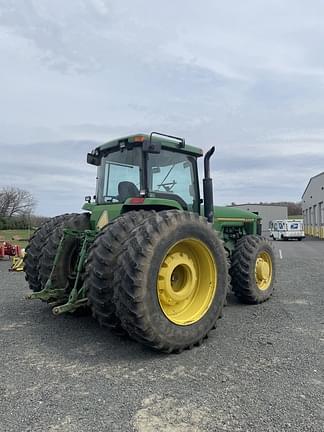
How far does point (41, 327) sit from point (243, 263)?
3.31m

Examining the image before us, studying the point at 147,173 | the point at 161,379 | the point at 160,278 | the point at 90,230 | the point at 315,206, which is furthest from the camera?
the point at 315,206

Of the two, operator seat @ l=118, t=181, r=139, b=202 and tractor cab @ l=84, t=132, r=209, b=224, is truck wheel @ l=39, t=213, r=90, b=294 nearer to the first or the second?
tractor cab @ l=84, t=132, r=209, b=224

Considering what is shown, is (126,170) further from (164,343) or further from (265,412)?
(265,412)

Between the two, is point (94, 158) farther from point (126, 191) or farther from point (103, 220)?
point (103, 220)

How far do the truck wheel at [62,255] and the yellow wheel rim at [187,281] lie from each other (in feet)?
4.92

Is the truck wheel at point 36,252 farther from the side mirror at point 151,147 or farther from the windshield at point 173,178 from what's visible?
the side mirror at point 151,147

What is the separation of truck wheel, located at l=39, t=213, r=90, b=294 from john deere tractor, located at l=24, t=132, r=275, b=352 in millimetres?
14

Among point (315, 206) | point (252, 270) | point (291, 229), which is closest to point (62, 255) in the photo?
point (252, 270)

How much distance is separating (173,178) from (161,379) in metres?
2.86

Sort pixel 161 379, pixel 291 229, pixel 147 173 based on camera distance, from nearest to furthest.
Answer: pixel 161 379, pixel 147 173, pixel 291 229

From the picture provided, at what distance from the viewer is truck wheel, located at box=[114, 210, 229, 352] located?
3891 millimetres

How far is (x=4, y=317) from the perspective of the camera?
5930mm

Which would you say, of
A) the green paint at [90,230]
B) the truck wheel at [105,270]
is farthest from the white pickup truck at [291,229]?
the truck wheel at [105,270]

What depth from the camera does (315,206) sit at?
46.3m
